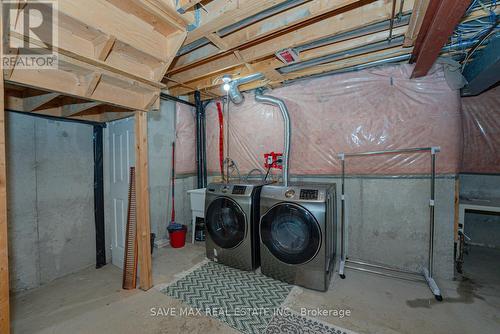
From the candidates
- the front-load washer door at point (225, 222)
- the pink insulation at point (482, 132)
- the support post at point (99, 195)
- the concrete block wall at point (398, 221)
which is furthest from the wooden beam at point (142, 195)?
the pink insulation at point (482, 132)

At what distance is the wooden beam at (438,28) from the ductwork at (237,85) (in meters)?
1.69

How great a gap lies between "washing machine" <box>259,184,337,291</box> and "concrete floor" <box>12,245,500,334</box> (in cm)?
22

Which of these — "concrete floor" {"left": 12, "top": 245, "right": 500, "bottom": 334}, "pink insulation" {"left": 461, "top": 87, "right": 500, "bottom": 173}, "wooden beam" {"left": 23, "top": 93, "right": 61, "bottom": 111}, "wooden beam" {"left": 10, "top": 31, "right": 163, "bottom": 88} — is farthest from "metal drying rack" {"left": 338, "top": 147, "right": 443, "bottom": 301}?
"wooden beam" {"left": 23, "top": 93, "right": 61, "bottom": 111}

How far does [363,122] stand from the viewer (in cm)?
262

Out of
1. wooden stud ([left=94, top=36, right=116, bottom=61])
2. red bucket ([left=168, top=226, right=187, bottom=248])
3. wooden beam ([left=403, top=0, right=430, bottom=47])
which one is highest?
wooden beam ([left=403, top=0, right=430, bottom=47])

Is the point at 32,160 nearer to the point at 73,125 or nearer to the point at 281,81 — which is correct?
the point at 73,125

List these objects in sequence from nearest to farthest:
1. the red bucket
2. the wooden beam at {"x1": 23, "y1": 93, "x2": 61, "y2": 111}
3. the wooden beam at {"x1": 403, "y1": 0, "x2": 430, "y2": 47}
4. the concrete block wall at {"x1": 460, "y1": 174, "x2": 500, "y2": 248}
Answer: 1. the wooden beam at {"x1": 403, "y1": 0, "x2": 430, "y2": 47}
2. the wooden beam at {"x1": 23, "y1": 93, "x2": 61, "y2": 111}
3. the concrete block wall at {"x1": 460, "y1": 174, "x2": 500, "y2": 248}
4. the red bucket

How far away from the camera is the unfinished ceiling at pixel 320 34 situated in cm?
159

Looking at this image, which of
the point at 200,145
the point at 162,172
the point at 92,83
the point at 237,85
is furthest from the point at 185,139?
the point at 92,83

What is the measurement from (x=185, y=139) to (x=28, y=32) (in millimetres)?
2527

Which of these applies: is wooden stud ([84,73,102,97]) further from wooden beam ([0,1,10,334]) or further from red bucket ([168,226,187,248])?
red bucket ([168,226,187,248])

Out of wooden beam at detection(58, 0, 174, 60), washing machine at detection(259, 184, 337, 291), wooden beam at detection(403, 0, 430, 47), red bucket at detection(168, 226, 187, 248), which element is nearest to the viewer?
wooden beam at detection(58, 0, 174, 60)

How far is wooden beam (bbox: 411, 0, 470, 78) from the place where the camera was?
134cm

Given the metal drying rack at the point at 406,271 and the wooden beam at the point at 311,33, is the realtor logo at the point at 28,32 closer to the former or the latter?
the wooden beam at the point at 311,33
